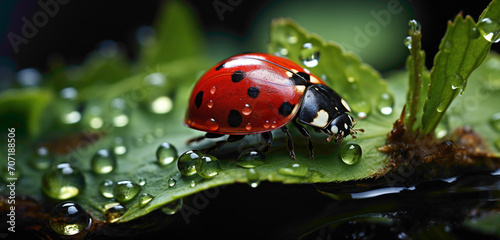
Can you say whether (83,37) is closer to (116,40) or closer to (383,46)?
(116,40)

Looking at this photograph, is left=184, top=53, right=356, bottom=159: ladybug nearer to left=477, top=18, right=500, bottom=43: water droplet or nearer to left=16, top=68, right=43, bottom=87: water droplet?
left=477, top=18, right=500, bottom=43: water droplet

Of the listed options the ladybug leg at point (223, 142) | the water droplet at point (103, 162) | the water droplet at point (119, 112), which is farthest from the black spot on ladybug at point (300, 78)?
the water droplet at point (119, 112)

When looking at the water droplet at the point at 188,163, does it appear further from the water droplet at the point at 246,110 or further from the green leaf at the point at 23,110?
the green leaf at the point at 23,110

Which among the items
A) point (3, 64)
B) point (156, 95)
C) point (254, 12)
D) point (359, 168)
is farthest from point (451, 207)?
point (3, 64)

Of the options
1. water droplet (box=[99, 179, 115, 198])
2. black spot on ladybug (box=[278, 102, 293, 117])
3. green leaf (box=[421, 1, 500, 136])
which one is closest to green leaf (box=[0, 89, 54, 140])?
water droplet (box=[99, 179, 115, 198])

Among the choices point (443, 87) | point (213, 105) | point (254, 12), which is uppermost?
point (254, 12)
